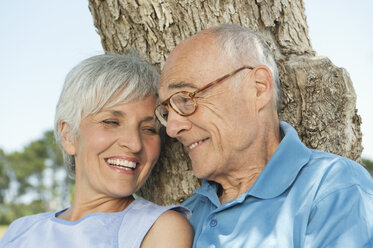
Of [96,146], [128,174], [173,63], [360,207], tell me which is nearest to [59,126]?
[96,146]

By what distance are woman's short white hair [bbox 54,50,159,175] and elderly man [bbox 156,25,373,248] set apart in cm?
18

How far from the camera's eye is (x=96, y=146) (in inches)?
101

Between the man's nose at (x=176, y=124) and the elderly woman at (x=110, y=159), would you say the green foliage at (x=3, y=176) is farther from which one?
the man's nose at (x=176, y=124)

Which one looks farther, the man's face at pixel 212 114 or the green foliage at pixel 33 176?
the green foliage at pixel 33 176

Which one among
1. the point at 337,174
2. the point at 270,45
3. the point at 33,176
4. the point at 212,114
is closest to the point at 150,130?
the point at 212,114

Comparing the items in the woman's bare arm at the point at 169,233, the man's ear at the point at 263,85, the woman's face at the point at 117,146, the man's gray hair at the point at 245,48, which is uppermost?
the man's gray hair at the point at 245,48

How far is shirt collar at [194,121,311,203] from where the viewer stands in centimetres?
213

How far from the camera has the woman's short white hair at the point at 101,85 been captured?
101 inches

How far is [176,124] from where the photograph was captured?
2445mm

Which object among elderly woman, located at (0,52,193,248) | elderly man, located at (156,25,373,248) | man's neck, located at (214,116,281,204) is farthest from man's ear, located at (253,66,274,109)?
elderly woman, located at (0,52,193,248)

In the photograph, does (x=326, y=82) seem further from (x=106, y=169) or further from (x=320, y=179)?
(x=106, y=169)

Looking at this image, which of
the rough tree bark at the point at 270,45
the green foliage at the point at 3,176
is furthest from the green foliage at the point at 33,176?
the rough tree bark at the point at 270,45

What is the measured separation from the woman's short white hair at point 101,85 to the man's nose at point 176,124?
10.3 inches

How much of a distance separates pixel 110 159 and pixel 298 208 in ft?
3.77
